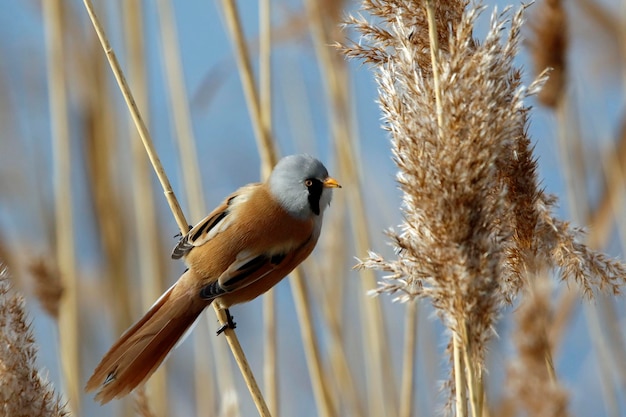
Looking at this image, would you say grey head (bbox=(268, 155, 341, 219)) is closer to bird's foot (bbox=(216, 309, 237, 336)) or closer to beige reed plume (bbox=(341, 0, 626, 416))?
bird's foot (bbox=(216, 309, 237, 336))

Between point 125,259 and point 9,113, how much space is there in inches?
30.0

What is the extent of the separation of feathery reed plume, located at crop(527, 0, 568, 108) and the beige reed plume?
90 centimetres

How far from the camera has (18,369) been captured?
3.88 feet

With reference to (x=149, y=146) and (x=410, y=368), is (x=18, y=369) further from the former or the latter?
(x=410, y=368)

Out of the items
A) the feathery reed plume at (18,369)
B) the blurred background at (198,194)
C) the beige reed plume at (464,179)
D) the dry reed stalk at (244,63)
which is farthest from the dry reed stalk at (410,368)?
the feathery reed plume at (18,369)

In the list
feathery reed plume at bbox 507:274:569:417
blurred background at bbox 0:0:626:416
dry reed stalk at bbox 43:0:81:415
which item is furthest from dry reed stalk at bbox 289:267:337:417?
feathery reed plume at bbox 507:274:569:417

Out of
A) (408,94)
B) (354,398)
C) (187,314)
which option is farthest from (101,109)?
(408,94)

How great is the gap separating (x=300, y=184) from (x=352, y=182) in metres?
0.30

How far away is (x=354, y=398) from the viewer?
91.8 inches

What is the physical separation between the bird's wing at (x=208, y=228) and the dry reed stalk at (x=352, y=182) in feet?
1.18

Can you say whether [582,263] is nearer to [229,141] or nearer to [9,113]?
[9,113]

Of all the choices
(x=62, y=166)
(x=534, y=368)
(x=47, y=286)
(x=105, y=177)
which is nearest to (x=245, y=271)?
(x=47, y=286)

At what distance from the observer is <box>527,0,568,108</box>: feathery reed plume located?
217 centimetres

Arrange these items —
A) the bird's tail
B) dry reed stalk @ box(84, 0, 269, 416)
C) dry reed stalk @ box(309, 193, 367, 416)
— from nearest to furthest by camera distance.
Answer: dry reed stalk @ box(84, 0, 269, 416) → the bird's tail → dry reed stalk @ box(309, 193, 367, 416)
